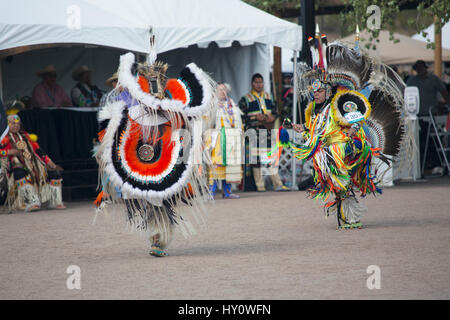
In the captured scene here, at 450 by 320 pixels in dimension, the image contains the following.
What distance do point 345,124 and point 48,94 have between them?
22.1ft

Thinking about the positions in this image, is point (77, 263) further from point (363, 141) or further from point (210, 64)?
point (210, 64)

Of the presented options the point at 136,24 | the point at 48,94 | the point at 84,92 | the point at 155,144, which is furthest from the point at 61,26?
the point at 155,144

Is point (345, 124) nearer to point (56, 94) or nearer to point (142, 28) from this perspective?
point (142, 28)

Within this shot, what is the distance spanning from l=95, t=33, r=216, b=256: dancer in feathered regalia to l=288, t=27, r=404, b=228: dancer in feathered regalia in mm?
1707

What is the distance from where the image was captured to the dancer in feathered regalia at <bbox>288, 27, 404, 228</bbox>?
8.45m

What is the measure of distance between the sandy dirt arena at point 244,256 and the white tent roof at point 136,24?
8.05 feet

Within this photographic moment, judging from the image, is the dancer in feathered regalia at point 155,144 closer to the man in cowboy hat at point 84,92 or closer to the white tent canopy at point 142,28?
the white tent canopy at point 142,28

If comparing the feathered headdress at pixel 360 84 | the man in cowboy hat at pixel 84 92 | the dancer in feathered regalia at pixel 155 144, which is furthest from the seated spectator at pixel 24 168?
the dancer in feathered regalia at pixel 155 144

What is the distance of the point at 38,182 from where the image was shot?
37.9 feet

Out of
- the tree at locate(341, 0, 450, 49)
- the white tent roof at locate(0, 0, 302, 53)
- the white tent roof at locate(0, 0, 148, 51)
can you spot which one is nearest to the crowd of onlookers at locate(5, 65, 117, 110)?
the white tent roof at locate(0, 0, 302, 53)

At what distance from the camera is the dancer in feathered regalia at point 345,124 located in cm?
845

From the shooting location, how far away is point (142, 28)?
11.5 meters

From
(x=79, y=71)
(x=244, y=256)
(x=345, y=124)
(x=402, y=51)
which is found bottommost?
(x=244, y=256)

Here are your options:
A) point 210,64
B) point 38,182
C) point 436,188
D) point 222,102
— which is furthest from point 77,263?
point 210,64
